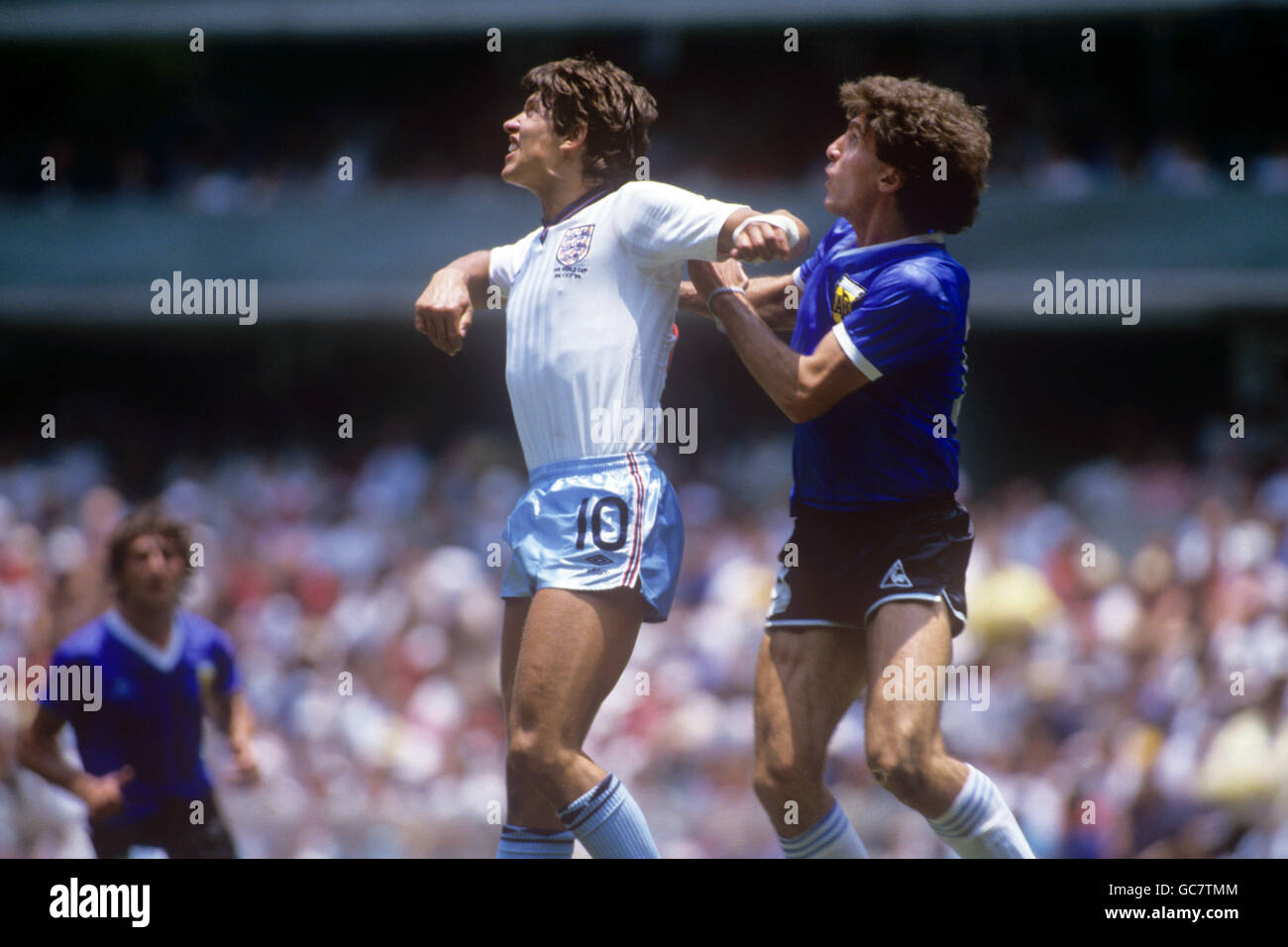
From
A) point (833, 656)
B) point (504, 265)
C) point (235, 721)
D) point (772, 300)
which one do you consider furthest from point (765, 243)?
point (235, 721)

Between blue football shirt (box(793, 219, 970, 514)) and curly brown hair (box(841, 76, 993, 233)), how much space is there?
0.10m

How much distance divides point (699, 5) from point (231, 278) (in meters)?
5.80

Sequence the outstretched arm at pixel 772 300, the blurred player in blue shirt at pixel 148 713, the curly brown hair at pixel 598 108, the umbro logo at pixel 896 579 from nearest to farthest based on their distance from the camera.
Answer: the umbro logo at pixel 896 579 < the curly brown hair at pixel 598 108 < the outstretched arm at pixel 772 300 < the blurred player in blue shirt at pixel 148 713

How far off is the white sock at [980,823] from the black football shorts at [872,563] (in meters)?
0.44

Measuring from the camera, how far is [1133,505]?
36.9 ft

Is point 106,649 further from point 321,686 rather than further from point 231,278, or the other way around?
point 231,278

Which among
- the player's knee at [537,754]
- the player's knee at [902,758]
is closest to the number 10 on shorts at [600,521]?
the player's knee at [537,754]

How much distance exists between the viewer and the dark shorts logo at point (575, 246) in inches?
167

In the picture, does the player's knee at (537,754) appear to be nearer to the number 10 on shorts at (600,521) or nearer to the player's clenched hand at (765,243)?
the number 10 on shorts at (600,521)

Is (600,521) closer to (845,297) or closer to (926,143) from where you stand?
(845,297)

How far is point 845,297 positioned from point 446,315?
1168 millimetres

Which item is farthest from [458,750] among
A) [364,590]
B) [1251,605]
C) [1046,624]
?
[1251,605]

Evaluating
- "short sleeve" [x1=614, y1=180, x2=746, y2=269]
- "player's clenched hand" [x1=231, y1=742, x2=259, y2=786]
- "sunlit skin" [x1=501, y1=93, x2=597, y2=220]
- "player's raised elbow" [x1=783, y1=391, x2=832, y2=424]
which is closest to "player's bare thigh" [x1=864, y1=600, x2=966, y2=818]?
"player's raised elbow" [x1=783, y1=391, x2=832, y2=424]

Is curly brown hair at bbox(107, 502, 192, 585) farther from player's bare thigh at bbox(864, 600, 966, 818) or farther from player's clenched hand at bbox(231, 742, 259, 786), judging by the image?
player's bare thigh at bbox(864, 600, 966, 818)
